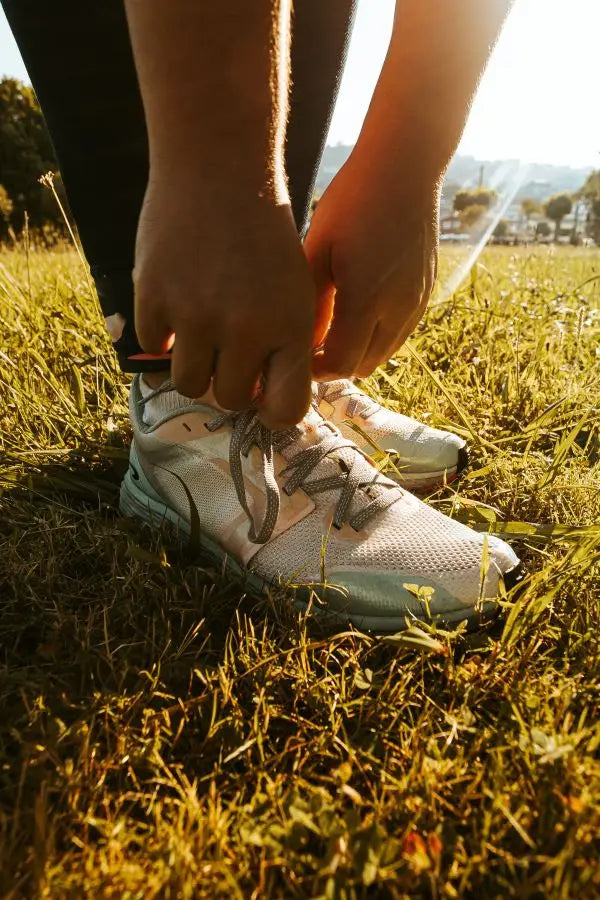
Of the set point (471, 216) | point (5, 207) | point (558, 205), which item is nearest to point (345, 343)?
point (471, 216)

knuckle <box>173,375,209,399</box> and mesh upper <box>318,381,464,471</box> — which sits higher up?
knuckle <box>173,375,209,399</box>

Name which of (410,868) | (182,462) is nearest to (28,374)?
(182,462)

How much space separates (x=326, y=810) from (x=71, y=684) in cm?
43

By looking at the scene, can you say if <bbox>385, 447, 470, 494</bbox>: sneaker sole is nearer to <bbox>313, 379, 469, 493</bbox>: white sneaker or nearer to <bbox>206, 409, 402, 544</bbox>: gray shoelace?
<bbox>313, 379, 469, 493</bbox>: white sneaker

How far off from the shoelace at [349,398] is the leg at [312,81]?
15.6 inches

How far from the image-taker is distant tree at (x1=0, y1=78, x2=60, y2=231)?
21.4 meters

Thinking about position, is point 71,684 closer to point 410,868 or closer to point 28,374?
point 410,868

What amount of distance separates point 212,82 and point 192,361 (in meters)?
0.33

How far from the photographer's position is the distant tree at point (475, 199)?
274 cm

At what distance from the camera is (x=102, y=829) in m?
0.72

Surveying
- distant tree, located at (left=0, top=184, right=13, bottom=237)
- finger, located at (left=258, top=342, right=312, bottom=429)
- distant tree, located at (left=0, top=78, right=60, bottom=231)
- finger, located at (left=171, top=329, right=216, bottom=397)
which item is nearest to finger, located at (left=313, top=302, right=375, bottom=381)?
finger, located at (left=258, top=342, right=312, bottom=429)

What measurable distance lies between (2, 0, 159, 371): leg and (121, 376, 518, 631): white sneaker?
9.1 inches

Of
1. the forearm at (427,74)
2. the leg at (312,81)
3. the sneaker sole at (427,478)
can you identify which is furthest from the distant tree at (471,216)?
the forearm at (427,74)

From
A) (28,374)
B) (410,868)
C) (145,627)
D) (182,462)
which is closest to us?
(410,868)
